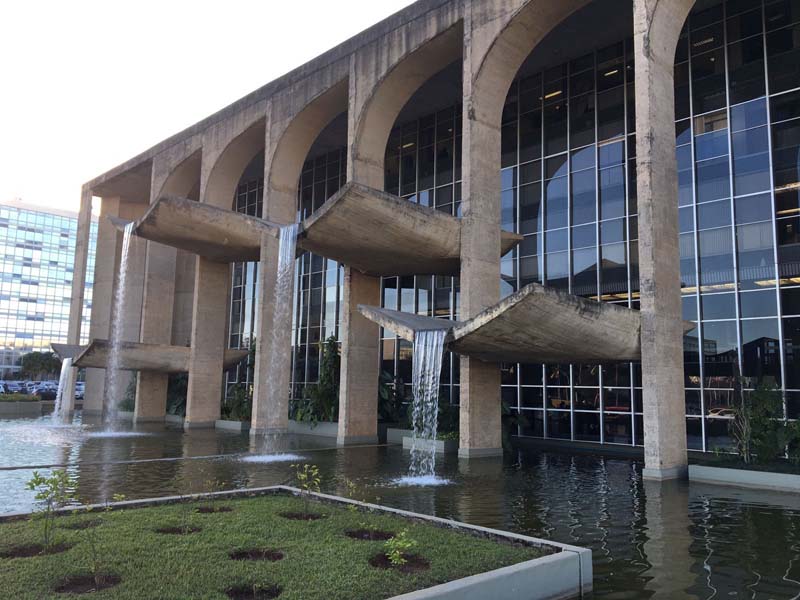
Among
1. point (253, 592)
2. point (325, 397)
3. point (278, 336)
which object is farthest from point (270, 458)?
point (253, 592)

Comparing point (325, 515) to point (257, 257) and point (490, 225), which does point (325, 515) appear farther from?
point (257, 257)

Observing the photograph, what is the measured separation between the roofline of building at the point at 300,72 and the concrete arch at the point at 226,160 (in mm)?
1090

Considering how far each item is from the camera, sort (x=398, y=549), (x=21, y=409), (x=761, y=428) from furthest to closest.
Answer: (x=21, y=409), (x=761, y=428), (x=398, y=549)

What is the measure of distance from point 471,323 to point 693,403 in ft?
28.3

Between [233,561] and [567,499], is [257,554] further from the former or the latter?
[567,499]

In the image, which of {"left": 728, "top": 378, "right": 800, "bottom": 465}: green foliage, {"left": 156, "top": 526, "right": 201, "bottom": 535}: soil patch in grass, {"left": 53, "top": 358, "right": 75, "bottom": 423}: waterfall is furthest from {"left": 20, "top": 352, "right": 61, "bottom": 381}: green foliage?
{"left": 156, "top": 526, "right": 201, "bottom": 535}: soil patch in grass

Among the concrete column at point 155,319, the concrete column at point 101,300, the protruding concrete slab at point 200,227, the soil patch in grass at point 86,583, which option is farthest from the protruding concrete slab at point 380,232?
the concrete column at point 101,300

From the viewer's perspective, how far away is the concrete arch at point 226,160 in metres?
27.3

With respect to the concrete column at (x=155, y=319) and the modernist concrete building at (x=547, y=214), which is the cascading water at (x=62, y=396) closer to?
the concrete column at (x=155, y=319)

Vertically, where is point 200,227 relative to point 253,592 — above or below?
above

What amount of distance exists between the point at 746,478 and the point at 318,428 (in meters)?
15.0

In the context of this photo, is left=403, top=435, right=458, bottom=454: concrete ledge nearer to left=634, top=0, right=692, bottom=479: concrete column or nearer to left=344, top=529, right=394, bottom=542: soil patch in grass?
left=634, top=0, right=692, bottom=479: concrete column

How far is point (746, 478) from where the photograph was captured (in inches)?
525

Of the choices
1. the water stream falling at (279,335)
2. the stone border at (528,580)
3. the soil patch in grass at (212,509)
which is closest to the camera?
the stone border at (528,580)
